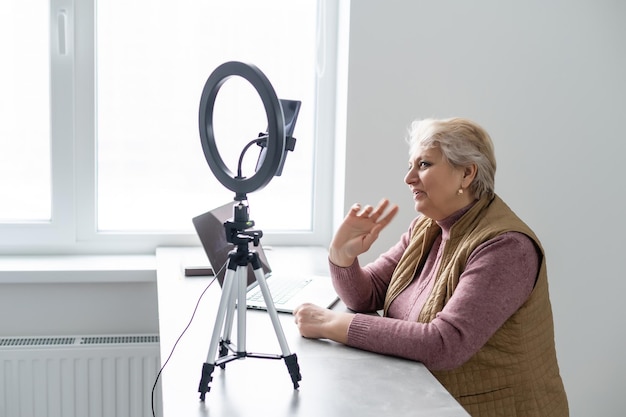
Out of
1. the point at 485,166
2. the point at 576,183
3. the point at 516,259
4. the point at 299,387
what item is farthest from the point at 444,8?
the point at 299,387

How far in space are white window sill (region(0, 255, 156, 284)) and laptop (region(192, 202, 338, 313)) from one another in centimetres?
52

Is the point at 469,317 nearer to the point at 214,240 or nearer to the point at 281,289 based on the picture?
the point at 281,289

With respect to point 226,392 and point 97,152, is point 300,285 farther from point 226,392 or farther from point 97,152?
point 97,152

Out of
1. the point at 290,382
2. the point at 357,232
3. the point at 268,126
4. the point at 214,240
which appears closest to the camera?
the point at 268,126

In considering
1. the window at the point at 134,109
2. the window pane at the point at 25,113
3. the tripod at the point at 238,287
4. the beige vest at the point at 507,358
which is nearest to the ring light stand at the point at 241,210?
the tripod at the point at 238,287

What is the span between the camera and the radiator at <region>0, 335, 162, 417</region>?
2479 millimetres

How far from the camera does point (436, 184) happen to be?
1.82 meters

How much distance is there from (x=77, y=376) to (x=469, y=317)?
148cm

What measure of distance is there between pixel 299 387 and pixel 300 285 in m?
0.73

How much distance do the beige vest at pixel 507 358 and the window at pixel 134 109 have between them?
43.9 inches

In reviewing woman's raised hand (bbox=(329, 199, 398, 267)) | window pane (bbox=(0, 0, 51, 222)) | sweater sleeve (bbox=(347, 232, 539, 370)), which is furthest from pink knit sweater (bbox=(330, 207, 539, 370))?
window pane (bbox=(0, 0, 51, 222))

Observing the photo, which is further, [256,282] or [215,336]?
[256,282]

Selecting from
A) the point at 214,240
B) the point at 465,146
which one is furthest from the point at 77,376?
the point at 465,146

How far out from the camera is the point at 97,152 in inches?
106
